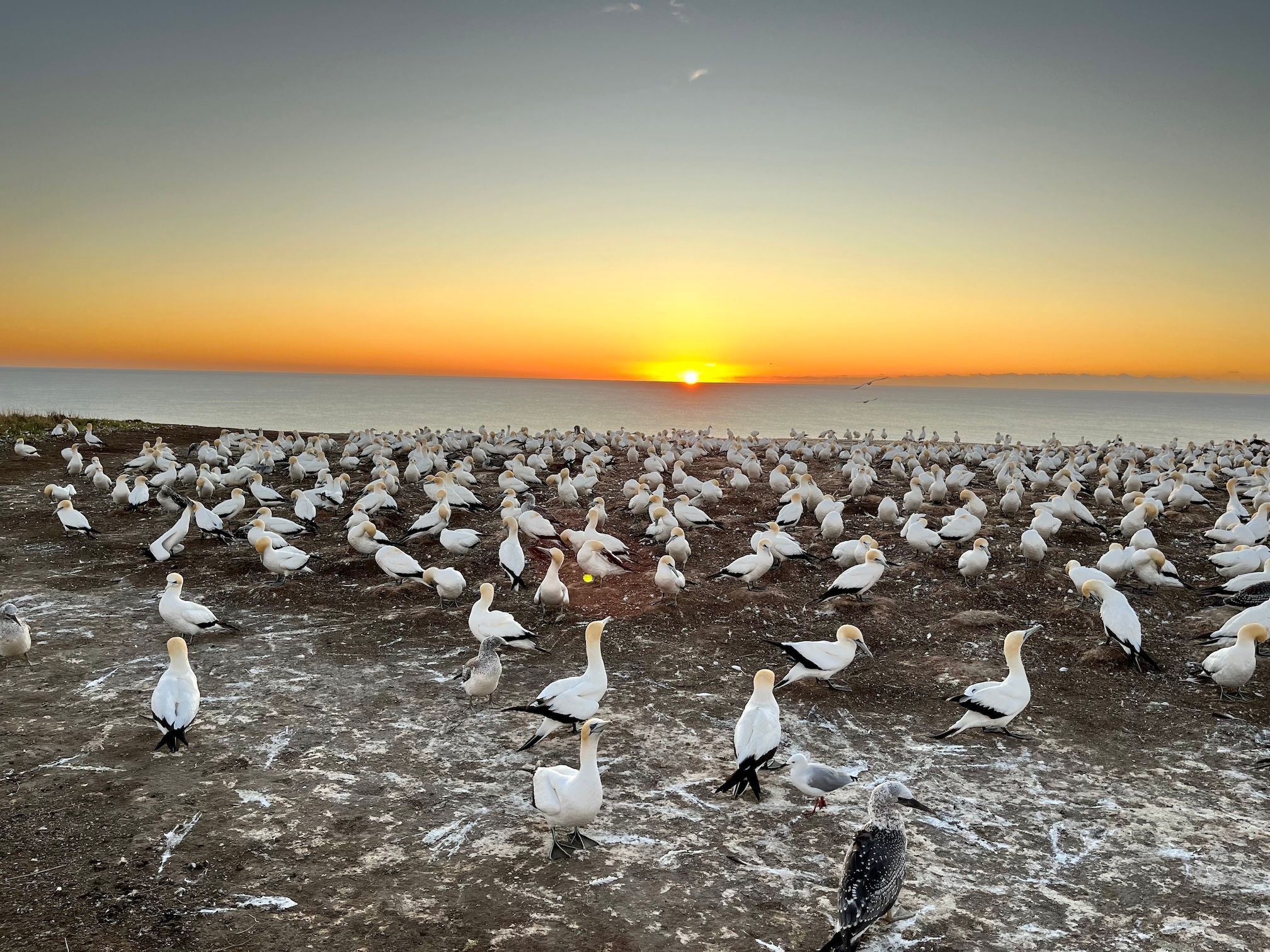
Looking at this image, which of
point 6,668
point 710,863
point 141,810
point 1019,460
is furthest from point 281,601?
point 1019,460

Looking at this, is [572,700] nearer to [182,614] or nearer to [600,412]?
[182,614]

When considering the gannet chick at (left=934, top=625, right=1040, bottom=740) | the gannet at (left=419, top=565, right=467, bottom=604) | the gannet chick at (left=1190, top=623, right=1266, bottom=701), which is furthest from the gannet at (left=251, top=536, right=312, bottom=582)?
the gannet chick at (left=1190, top=623, right=1266, bottom=701)

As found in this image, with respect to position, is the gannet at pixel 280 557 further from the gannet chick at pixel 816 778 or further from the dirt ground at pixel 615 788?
the gannet chick at pixel 816 778

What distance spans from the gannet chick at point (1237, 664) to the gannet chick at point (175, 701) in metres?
9.42

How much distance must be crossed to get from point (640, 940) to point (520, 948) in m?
0.67

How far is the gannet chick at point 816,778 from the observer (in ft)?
19.2

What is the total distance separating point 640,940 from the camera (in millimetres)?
4531

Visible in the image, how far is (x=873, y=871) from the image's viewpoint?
4.45 meters

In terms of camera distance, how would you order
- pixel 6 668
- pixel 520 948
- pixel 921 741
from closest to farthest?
pixel 520 948 → pixel 921 741 → pixel 6 668

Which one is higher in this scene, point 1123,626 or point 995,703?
point 1123,626

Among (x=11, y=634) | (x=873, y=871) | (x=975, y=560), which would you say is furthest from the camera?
(x=975, y=560)

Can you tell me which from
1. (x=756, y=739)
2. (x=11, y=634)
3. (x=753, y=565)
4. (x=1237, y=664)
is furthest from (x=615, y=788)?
(x=11, y=634)

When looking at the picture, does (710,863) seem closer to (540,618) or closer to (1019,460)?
(540,618)

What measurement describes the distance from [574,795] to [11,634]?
6506 mm
